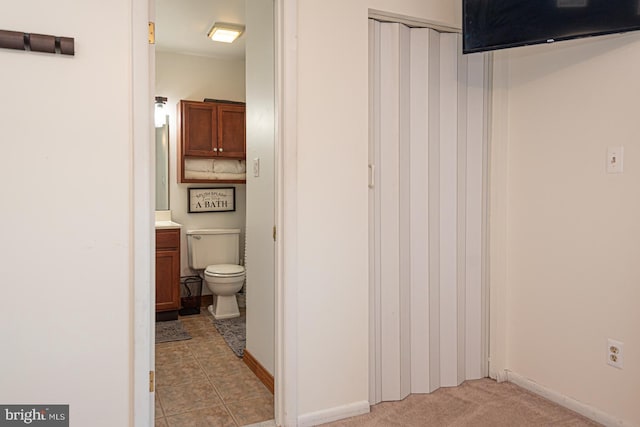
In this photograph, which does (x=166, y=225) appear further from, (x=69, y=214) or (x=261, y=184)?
(x=69, y=214)

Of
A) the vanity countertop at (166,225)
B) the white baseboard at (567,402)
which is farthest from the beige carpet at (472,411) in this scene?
the vanity countertop at (166,225)

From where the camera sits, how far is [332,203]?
7.58ft

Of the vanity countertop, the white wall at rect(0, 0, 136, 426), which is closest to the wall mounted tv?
the white wall at rect(0, 0, 136, 426)

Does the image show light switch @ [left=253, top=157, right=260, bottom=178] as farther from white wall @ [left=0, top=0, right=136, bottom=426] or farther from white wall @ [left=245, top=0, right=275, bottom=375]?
white wall @ [left=0, top=0, right=136, bottom=426]

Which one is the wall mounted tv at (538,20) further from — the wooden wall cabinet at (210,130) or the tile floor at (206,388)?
the wooden wall cabinet at (210,130)

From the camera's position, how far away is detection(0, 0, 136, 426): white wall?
5.65 feet

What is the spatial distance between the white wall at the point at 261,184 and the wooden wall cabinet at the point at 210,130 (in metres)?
1.52

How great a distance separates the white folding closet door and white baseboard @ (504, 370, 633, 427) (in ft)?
0.69

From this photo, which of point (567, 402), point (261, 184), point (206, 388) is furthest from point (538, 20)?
point (206, 388)

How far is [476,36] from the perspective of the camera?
238 centimetres

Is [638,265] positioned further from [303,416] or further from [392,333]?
[303,416]

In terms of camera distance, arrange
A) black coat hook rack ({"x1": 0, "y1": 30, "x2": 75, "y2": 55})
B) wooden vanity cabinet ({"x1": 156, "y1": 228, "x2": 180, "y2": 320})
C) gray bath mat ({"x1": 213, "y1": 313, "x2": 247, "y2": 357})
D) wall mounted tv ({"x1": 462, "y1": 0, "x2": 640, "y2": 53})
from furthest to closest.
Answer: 1. wooden vanity cabinet ({"x1": 156, "y1": 228, "x2": 180, "y2": 320})
2. gray bath mat ({"x1": 213, "y1": 313, "x2": 247, "y2": 357})
3. wall mounted tv ({"x1": 462, "y1": 0, "x2": 640, "y2": 53})
4. black coat hook rack ({"x1": 0, "y1": 30, "x2": 75, "y2": 55})

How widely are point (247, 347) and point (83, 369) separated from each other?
1.42m

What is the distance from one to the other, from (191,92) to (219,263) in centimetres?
177
